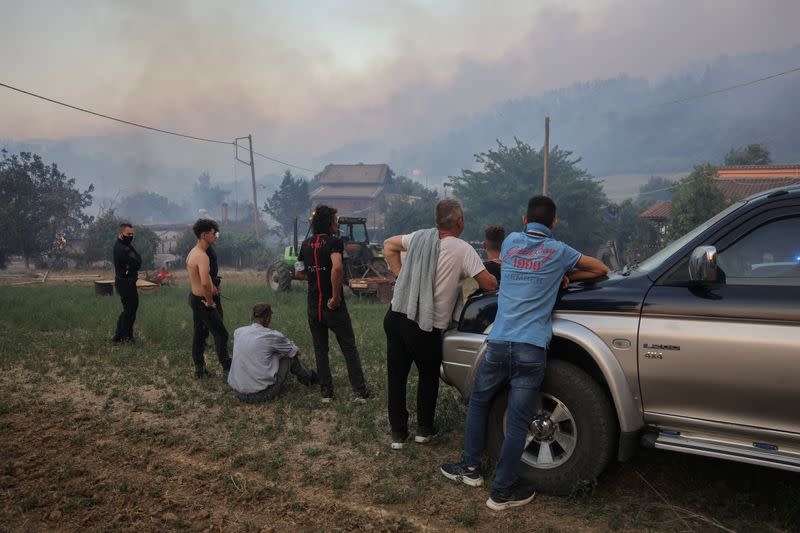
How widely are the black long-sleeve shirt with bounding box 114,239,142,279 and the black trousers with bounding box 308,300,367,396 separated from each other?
422cm

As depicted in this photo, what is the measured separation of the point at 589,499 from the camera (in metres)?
3.66

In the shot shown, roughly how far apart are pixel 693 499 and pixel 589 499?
69 cm

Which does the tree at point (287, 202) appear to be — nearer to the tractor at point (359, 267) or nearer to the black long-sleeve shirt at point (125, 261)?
the tractor at point (359, 267)

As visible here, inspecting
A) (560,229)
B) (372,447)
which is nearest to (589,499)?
(372,447)

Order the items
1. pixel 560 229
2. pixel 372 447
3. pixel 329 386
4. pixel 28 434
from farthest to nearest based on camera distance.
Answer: pixel 560 229
pixel 329 386
pixel 28 434
pixel 372 447

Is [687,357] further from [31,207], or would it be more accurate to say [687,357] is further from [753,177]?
[31,207]

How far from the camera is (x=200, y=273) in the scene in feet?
21.4

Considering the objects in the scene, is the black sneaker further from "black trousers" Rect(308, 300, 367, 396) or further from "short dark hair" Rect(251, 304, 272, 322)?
"short dark hair" Rect(251, 304, 272, 322)

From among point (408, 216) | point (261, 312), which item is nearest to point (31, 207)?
point (408, 216)

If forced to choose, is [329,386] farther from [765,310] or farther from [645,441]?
[765,310]

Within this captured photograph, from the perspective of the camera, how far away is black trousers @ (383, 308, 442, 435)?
4352mm

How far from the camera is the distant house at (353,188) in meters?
63.9

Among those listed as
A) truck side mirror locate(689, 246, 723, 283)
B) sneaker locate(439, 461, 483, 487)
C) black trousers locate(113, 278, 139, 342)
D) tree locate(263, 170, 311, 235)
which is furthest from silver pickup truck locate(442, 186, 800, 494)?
tree locate(263, 170, 311, 235)

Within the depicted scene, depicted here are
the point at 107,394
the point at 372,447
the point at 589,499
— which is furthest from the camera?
the point at 107,394
